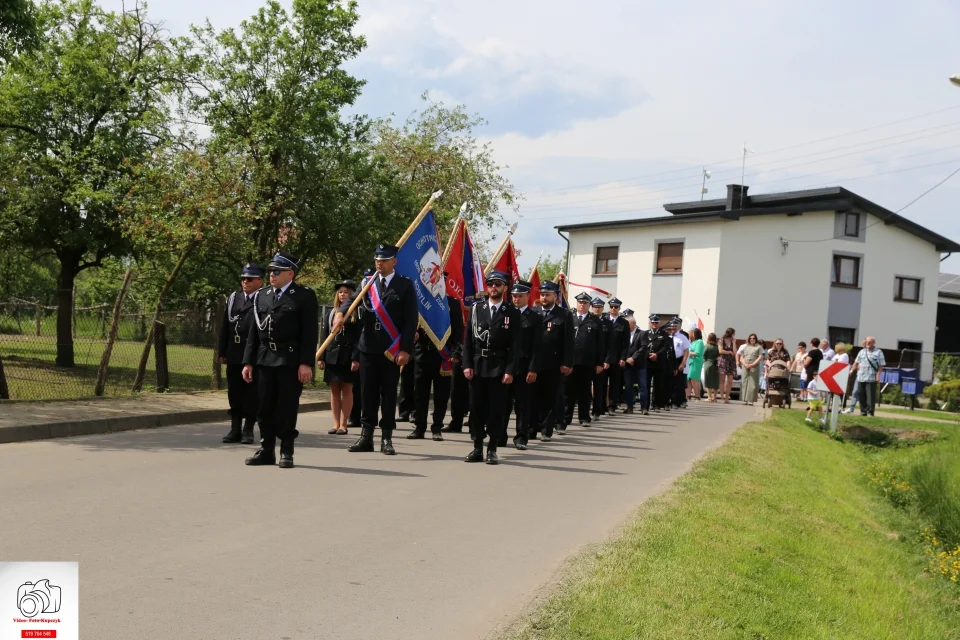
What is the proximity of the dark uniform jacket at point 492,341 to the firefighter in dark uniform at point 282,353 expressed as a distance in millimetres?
2105

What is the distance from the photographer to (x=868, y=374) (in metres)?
24.2

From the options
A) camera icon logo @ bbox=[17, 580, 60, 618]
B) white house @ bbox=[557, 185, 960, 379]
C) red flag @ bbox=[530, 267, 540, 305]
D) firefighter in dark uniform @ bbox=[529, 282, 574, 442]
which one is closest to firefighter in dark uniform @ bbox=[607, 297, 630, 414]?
red flag @ bbox=[530, 267, 540, 305]

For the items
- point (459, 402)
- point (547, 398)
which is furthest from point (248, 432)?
point (547, 398)

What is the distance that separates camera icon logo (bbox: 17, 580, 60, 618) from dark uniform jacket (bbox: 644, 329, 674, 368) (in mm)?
16926

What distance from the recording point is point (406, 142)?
111 feet

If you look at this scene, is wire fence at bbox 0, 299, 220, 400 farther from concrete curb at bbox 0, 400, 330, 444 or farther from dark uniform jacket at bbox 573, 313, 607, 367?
dark uniform jacket at bbox 573, 313, 607, 367

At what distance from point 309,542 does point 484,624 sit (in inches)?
70.9

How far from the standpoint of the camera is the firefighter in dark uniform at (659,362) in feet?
67.9

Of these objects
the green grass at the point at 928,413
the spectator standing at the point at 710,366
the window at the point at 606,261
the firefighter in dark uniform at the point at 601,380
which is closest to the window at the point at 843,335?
the window at the point at 606,261

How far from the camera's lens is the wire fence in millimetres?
13898

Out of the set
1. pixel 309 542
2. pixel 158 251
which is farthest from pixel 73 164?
pixel 309 542

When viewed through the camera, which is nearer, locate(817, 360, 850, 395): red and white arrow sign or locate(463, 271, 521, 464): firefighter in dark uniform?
locate(463, 271, 521, 464): firefighter in dark uniform

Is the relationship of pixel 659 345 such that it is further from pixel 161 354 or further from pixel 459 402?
pixel 161 354

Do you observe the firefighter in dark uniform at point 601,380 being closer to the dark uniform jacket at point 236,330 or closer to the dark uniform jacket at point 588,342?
the dark uniform jacket at point 588,342
